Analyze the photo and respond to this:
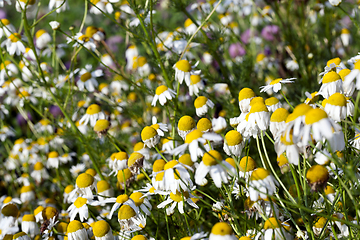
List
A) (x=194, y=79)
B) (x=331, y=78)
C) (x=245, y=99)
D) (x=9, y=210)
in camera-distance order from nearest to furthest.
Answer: (x=331, y=78) → (x=245, y=99) → (x=9, y=210) → (x=194, y=79)

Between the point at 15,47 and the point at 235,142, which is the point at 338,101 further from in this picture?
the point at 15,47

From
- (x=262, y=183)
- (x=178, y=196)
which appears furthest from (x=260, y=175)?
(x=178, y=196)

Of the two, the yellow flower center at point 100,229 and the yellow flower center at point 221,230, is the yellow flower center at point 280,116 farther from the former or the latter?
the yellow flower center at point 100,229

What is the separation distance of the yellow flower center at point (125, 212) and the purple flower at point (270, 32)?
235 centimetres

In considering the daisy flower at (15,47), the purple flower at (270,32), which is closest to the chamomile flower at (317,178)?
the daisy flower at (15,47)

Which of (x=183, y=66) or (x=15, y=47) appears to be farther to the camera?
(x=15, y=47)

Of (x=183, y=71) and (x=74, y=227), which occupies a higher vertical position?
(x=183, y=71)

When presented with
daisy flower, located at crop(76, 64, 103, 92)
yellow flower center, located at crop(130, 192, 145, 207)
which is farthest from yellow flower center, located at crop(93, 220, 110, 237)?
daisy flower, located at crop(76, 64, 103, 92)

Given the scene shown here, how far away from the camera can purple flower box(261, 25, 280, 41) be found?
3.01 metres

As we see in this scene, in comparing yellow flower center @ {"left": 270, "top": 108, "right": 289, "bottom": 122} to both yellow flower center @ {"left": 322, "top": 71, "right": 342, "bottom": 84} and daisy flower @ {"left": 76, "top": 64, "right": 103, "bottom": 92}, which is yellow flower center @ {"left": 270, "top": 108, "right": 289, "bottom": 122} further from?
daisy flower @ {"left": 76, "top": 64, "right": 103, "bottom": 92}

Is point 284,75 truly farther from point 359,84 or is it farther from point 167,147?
point 359,84

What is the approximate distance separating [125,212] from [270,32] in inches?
95.4

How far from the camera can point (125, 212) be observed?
3.67 ft

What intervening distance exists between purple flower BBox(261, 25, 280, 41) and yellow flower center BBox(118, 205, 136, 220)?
2.35 metres
